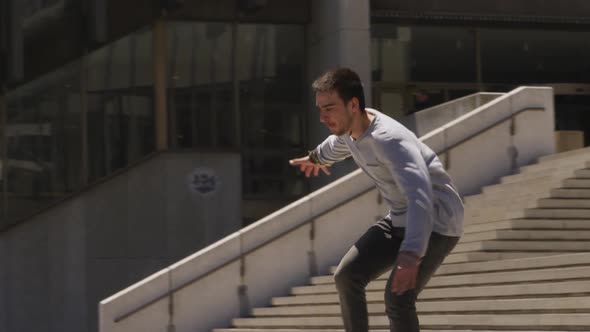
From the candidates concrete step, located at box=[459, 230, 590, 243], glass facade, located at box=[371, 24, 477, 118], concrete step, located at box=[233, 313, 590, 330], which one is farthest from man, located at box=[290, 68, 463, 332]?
glass facade, located at box=[371, 24, 477, 118]

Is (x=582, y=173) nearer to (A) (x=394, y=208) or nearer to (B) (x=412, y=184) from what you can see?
(A) (x=394, y=208)

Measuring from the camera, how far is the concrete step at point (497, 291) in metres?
8.59

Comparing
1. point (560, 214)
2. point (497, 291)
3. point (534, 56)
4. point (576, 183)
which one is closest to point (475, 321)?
point (497, 291)

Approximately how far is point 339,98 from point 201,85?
1535 cm

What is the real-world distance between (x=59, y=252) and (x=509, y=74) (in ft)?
28.9

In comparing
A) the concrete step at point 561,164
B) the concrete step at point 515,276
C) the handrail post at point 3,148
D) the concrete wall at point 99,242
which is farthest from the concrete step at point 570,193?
the handrail post at point 3,148

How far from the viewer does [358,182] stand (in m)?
12.9

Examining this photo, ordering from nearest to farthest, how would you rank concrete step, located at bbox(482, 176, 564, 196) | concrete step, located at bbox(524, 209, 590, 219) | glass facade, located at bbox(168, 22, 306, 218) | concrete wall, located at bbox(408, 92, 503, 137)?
concrete step, located at bbox(524, 209, 590, 219), concrete step, located at bbox(482, 176, 564, 196), concrete wall, located at bbox(408, 92, 503, 137), glass facade, located at bbox(168, 22, 306, 218)

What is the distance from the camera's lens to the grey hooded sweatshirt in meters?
5.23

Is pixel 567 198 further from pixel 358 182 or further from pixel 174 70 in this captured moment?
pixel 174 70

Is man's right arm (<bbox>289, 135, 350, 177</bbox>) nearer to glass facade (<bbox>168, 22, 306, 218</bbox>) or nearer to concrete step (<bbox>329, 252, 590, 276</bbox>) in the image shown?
concrete step (<bbox>329, 252, 590, 276</bbox>)

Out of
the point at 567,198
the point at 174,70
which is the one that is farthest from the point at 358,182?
the point at 174,70

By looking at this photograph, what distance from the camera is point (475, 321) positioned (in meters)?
9.03

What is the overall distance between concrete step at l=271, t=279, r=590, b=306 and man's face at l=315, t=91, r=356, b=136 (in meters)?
3.66
